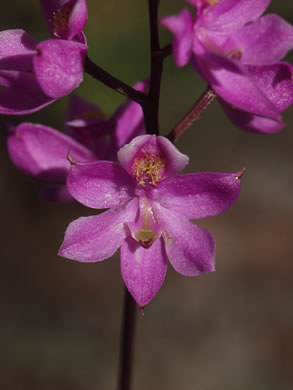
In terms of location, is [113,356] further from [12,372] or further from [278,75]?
[278,75]

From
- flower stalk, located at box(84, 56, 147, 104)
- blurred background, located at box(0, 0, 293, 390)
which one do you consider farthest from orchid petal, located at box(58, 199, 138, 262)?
blurred background, located at box(0, 0, 293, 390)

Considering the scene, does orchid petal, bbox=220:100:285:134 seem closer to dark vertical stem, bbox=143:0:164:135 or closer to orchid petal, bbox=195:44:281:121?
dark vertical stem, bbox=143:0:164:135

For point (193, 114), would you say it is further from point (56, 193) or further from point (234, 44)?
point (56, 193)

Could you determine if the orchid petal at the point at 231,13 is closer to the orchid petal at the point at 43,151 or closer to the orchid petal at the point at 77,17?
the orchid petal at the point at 77,17

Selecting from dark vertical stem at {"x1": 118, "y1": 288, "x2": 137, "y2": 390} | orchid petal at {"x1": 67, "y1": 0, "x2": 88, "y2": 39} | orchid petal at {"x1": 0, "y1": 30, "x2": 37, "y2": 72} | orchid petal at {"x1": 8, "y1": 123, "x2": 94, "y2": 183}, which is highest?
orchid petal at {"x1": 67, "y1": 0, "x2": 88, "y2": 39}

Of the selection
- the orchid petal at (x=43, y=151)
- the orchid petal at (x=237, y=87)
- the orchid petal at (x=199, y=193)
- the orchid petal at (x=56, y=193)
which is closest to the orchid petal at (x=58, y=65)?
the orchid petal at (x=237, y=87)
